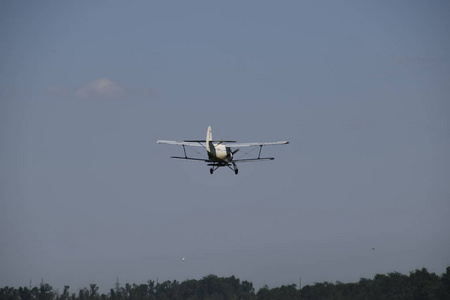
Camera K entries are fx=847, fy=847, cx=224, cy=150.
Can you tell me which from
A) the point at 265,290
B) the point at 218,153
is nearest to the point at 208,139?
the point at 218,153

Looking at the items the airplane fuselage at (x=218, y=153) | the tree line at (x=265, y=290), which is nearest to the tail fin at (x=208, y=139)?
the airplane fuselage at (x=218, y=153)

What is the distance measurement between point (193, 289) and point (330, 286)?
38.8 meters

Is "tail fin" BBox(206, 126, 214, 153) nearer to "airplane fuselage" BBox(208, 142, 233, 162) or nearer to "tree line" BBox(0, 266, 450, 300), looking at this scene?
"airplane fuselage" BBox(208, 142, 233, 162)

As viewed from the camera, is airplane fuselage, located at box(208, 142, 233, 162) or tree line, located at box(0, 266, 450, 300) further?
tree line, located at box(0, 266, 450, 300)

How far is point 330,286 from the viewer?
15825 centimetres

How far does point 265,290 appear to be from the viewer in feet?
561

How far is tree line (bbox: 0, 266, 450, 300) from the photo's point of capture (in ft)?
502

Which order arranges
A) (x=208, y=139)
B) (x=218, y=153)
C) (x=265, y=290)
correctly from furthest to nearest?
1. (x=265, y=290)
2. (x=208, y=139)
3. (x=218, y=153)

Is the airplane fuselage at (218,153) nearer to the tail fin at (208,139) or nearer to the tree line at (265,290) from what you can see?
the tail fin at (208,139)

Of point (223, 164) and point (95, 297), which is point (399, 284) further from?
point (223, 164)

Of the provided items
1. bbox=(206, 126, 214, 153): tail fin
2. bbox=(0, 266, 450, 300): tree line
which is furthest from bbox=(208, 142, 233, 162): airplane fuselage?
bbox=(0, 266, 450, 300): tree line

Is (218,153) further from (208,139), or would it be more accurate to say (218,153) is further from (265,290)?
(265,290)

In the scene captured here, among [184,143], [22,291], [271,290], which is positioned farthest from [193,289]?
[184,143]

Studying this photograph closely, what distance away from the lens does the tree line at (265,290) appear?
153125 millimetres
